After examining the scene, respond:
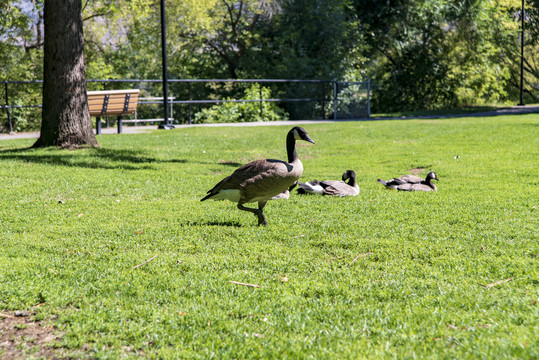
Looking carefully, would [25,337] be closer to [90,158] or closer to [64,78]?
[90,158]

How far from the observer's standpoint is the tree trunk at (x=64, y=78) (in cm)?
1134

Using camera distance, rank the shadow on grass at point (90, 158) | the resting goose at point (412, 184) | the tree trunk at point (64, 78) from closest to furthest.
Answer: the resting goose at point (412, 184)
the shadow on grass at point (90, 158)
the tree trunk at point (64, 78)

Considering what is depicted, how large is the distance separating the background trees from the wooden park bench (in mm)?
9819

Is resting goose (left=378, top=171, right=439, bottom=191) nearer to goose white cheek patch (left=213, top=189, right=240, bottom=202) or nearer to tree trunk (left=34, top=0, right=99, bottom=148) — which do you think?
goose white cheek patch (left=213, top=189, right=240, bottom=202)

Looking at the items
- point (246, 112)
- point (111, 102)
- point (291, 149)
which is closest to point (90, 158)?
point (111, 102)

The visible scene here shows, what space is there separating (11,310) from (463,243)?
12.6 ft

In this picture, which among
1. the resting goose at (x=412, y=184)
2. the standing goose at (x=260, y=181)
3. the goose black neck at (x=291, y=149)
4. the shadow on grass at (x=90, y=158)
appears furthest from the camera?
the shadow on grass at (x=90, y=158)

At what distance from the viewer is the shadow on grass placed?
1014 cm

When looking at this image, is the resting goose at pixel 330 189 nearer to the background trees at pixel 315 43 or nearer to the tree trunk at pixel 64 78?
the tree trunk at pixel 64 78

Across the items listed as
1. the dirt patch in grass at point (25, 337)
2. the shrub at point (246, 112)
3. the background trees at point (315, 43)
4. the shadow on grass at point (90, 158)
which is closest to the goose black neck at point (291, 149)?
the dirt patch in grass at point (25, 337)

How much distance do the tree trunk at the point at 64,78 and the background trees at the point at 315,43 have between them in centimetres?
1317

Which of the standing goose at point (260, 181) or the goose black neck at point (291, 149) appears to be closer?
the standing goose at point (260, 181)

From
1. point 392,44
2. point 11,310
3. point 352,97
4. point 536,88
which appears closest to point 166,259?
point 11,310

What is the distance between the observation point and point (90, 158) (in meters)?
10.7
